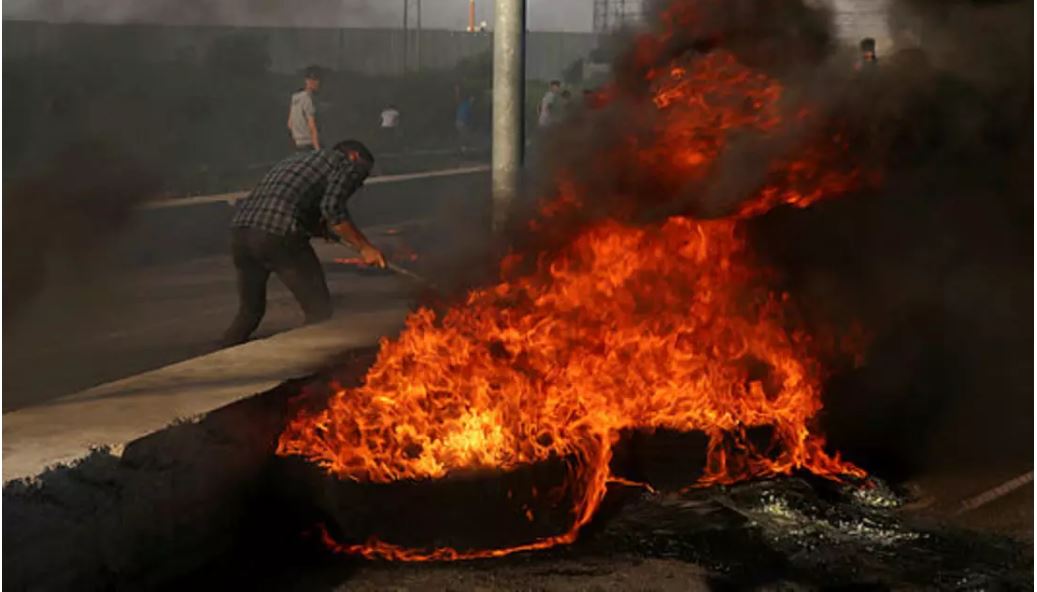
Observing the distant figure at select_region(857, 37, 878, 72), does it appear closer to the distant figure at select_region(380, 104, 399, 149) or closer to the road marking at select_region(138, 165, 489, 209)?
the road marking at select_region(138, 165, 489, 209)

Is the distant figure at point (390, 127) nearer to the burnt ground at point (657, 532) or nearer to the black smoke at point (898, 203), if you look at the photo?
the black smoke at point (898, 203)

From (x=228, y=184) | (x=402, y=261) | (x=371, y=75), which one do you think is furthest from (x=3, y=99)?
(x=371, y=75)

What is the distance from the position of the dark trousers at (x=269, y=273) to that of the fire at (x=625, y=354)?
1.80m

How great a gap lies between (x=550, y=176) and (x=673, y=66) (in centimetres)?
84

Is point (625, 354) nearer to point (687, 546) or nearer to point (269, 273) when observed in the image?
point (687, 546)

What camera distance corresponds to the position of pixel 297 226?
8.13m

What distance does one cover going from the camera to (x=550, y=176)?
7.10m

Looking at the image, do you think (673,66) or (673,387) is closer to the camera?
(673,387)

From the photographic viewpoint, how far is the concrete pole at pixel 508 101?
7844 mm

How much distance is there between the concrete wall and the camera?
99.4ft

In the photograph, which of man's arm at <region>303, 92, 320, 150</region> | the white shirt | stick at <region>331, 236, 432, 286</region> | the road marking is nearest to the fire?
stick at <region>331, 236, 432, 286</region>

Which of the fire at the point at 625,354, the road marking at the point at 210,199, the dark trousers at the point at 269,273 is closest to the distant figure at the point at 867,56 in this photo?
the fire at the point at 625,354

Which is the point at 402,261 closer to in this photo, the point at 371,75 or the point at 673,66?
the point at 673,66

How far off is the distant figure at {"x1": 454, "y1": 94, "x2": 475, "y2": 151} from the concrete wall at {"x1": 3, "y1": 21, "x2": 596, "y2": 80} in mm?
3560
